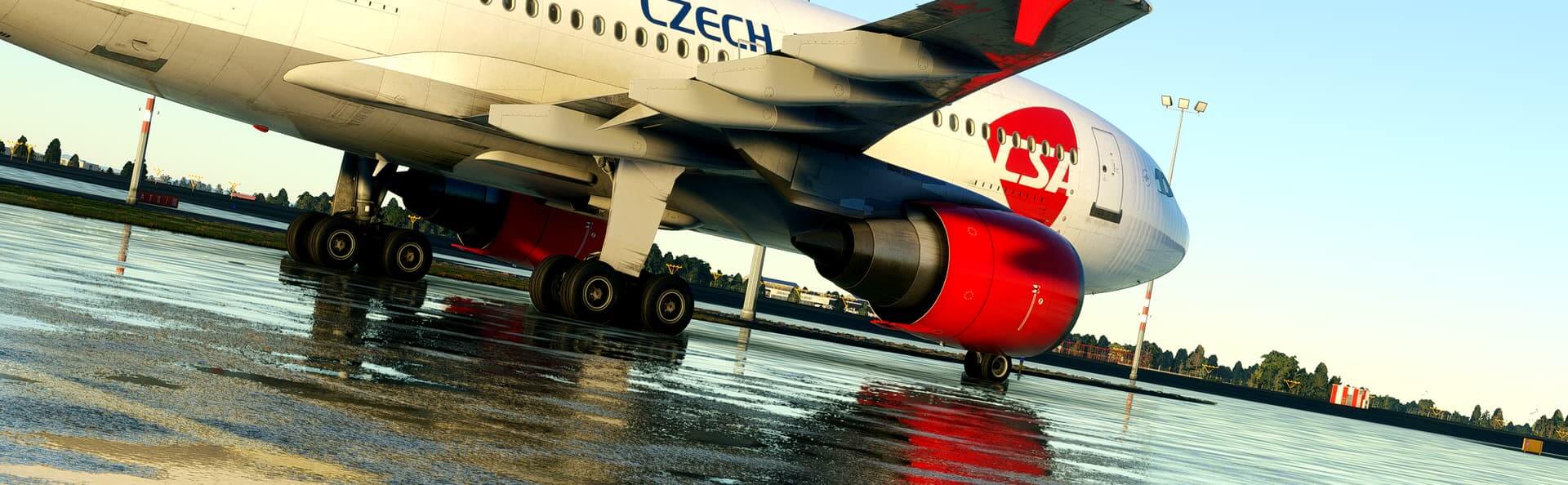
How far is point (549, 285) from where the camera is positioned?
13805 millimetres

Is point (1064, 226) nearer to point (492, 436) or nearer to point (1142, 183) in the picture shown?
point (1142, 183)

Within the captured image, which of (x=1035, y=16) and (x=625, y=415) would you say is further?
(x=1035, y=16)

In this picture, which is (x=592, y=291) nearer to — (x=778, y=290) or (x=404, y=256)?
(x=404, y=256)

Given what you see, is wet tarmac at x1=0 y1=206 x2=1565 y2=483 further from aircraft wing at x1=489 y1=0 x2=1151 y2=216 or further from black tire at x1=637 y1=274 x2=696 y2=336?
aircraft wing at x1=489 y1=0 x2=1151 y2=216

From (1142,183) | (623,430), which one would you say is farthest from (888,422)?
(1142,183)

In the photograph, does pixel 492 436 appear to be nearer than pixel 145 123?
Yes

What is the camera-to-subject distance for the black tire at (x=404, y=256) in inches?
645

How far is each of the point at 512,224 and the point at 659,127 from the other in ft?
19.1

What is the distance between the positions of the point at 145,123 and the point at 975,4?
28115 mm

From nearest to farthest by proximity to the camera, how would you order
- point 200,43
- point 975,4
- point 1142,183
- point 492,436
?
1. point 492,436
2. point 975,4
3. point 200,43
4. point 1142,183

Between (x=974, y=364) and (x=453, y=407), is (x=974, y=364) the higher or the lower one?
the higher one

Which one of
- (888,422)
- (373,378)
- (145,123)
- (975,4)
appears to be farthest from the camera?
(145,123)

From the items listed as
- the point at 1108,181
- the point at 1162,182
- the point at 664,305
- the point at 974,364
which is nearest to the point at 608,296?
the point at 664,305

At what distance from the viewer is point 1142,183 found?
19.3m
